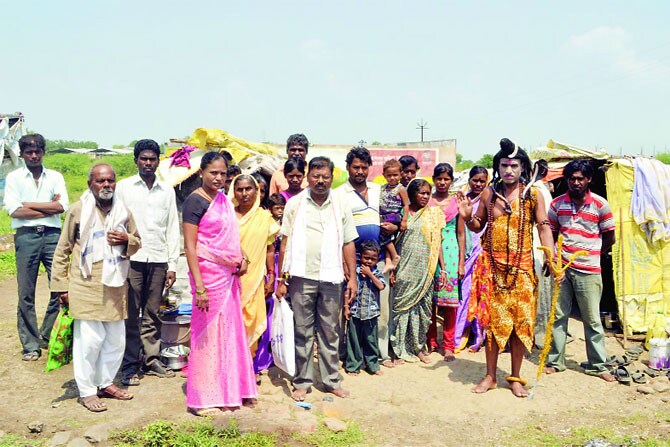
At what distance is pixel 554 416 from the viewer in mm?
4484

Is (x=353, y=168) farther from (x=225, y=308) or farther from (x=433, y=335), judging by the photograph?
(x=433, y=335)

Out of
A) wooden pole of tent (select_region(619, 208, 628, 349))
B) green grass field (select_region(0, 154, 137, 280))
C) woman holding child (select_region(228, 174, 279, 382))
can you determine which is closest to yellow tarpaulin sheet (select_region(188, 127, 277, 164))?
woman holding child (select_region(228, 174, 279, 382))

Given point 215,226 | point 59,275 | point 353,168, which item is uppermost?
point 353,168

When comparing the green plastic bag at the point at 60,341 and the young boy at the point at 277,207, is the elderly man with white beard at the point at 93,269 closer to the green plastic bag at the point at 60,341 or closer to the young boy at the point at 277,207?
the green plastic bag at the point at 60,341

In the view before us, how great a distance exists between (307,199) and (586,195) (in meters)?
2.87

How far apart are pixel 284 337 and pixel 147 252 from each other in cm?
144

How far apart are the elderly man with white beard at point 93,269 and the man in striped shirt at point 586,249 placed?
162 inches

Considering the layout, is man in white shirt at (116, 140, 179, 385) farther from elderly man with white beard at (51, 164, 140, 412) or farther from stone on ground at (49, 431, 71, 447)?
stone on ground at (49, 431, 71, 447)

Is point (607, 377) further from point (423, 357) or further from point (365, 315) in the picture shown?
point (365, 315)

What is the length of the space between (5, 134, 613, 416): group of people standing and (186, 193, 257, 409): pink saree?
0.01m

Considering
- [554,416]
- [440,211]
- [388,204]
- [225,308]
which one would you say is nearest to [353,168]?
[388,204]

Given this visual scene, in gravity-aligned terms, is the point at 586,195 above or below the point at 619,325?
above

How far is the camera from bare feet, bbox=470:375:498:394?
4.89 m

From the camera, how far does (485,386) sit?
4.91 meters
